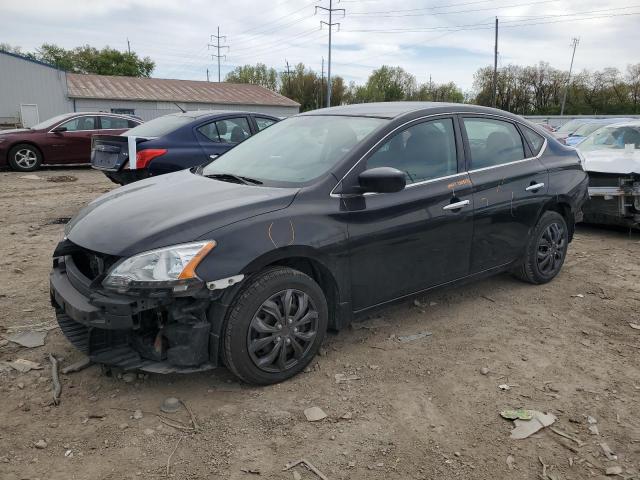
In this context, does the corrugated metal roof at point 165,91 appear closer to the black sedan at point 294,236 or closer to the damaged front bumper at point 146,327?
the black sedan at point 294,236

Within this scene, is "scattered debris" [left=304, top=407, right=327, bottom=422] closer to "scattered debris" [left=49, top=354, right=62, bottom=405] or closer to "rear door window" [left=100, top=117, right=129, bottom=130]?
"scattered debris" [left=49, top=354, right=62, bottom=405]

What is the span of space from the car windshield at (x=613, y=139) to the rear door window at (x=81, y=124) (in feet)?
37.1

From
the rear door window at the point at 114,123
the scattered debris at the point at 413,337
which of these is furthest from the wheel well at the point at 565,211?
the rear door window at the point at 114,123

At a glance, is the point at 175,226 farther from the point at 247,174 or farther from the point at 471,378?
the point at 471,378

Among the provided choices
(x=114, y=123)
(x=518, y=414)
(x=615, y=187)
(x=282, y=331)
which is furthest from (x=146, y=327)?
(x=114, y=123)

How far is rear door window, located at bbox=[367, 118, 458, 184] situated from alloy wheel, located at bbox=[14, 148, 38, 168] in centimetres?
1188

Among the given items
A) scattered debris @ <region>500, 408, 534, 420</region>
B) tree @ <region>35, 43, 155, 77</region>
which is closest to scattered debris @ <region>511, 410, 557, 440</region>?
scattered debris @ <region>500, 408, 534, 420</region>

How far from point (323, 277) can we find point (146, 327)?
1.12 metres

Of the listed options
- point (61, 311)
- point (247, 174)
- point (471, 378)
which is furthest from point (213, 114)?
point (471, 378)

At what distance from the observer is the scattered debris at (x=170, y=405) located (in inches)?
117

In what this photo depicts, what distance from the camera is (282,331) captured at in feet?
10.3

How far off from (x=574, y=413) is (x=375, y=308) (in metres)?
1.35

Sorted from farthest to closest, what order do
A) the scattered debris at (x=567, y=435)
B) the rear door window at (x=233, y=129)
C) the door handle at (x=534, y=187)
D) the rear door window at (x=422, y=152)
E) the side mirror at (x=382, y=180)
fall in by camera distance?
the rear door window at (x=233, y=129) < the door handle at (x=534, y=187) < the rear door window at (x=422, y=152) < the side mirror at (x=382, y=180) < the scattered debris at (x=567, y=435)

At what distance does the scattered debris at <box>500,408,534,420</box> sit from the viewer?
9.64 feet
